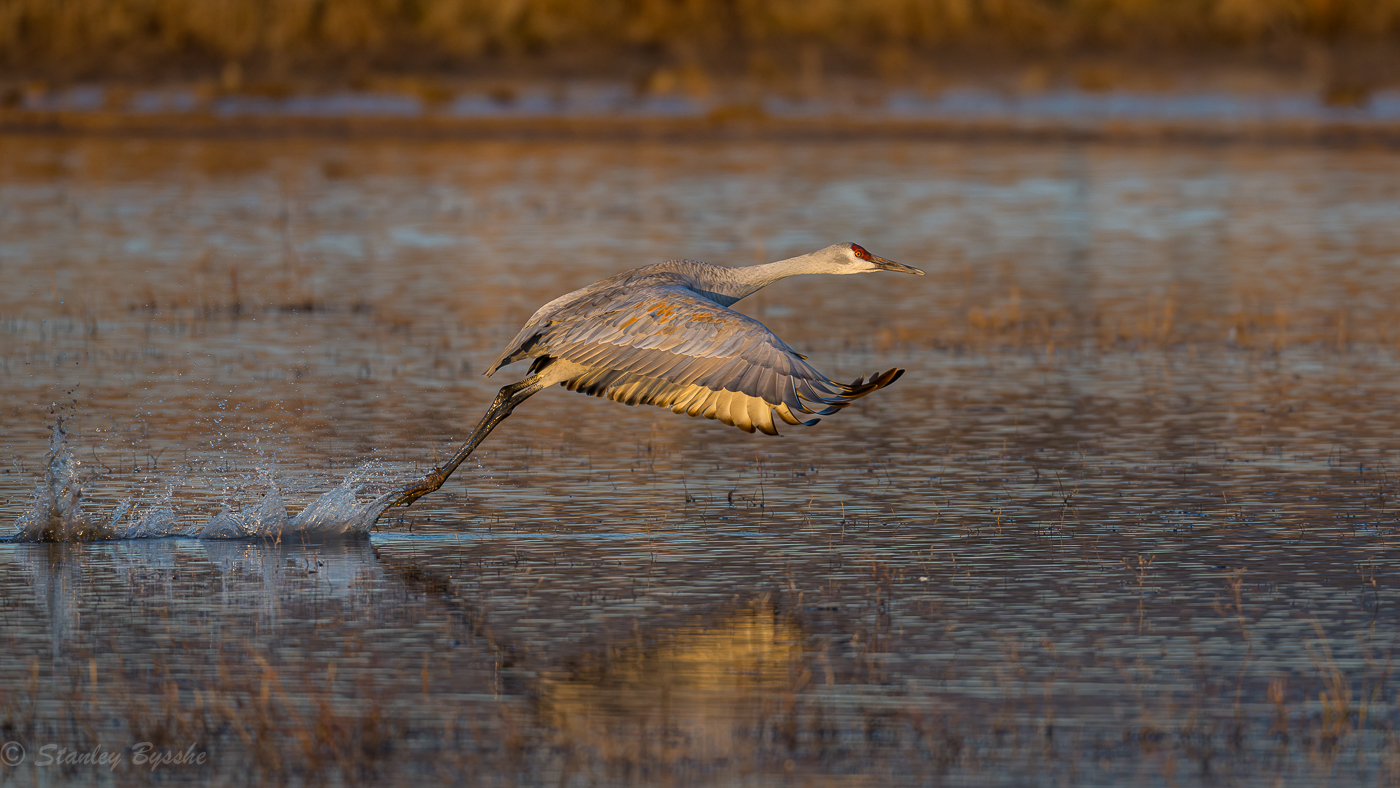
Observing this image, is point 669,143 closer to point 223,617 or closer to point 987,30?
point 987,30

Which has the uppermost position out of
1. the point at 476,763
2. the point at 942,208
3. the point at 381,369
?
the point at 942,208

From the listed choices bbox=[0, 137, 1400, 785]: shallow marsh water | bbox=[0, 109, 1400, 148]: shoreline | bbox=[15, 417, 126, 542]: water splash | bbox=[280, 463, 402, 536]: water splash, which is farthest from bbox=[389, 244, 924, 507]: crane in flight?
bbox=[0, 109, 1400, 148]: shoreline

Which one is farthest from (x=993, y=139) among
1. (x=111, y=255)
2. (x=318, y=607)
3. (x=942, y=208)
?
(x=318, y=607)

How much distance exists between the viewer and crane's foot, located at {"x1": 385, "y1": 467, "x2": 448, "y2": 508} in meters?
10.1

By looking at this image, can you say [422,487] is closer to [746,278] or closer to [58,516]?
[58,516]

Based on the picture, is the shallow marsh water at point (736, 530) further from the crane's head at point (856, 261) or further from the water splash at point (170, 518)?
the crane's head at point (856, 261)

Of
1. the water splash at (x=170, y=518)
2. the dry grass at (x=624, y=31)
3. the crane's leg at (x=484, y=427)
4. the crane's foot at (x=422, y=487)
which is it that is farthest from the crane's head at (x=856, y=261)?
the dry grass at (x=624, y=31)

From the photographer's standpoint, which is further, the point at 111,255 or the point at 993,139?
the point at 993,139

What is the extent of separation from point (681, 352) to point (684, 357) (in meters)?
0.03

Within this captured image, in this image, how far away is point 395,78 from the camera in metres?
41.5

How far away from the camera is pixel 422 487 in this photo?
399 inches

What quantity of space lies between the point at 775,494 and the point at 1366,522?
267 cm

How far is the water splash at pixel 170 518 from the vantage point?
31.9ft

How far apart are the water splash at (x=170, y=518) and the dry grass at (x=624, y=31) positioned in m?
32.2
